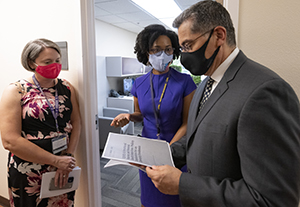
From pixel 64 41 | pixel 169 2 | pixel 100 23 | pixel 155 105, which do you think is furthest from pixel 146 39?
pixel 100 23

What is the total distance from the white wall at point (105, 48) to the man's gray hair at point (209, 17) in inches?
143

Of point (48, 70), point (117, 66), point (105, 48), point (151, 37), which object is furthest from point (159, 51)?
point (105, 48)

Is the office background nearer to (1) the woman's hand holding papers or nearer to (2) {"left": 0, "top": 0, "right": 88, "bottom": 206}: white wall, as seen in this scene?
(2) {"left": 0, "top": 0, "right": 88, "bottom": 206}: white wall

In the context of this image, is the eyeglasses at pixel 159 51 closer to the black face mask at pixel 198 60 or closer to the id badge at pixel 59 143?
the black face mask at pixel 198 60

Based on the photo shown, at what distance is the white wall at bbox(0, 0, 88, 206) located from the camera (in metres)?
1.35

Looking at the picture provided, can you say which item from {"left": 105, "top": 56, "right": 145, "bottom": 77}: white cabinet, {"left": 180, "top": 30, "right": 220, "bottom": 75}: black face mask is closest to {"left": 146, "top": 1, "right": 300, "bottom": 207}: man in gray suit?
{"left": 180, "top": 30, "right": 220, "bottom": 75}: black face mask

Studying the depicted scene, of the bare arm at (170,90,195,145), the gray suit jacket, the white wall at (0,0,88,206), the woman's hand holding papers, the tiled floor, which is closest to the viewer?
the gray suit jacket

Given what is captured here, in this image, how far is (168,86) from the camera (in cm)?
126

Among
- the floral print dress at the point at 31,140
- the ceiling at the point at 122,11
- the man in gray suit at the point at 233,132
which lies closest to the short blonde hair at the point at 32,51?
the floral print dress at the point at 31,140

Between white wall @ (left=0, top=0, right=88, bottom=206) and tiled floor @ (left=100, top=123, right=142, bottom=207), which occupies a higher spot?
white wall @ (left=0, top=0, right=88, bottom=206)

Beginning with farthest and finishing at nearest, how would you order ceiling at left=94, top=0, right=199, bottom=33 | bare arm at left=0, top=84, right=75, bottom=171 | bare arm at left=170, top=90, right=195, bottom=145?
ceiling at left=94, top=0, right=199, bottom=33 < bare arm at left=170, top=90, right=195, bottom=145 < bare arm at left=0, top=84, right=75, bottom=171

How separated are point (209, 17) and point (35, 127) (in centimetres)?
116

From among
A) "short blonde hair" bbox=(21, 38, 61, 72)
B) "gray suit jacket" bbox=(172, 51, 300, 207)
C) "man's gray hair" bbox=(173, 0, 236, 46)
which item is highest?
"man's gray hair" bbox=(173, 0, 236, 46)

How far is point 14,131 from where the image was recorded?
110cm
